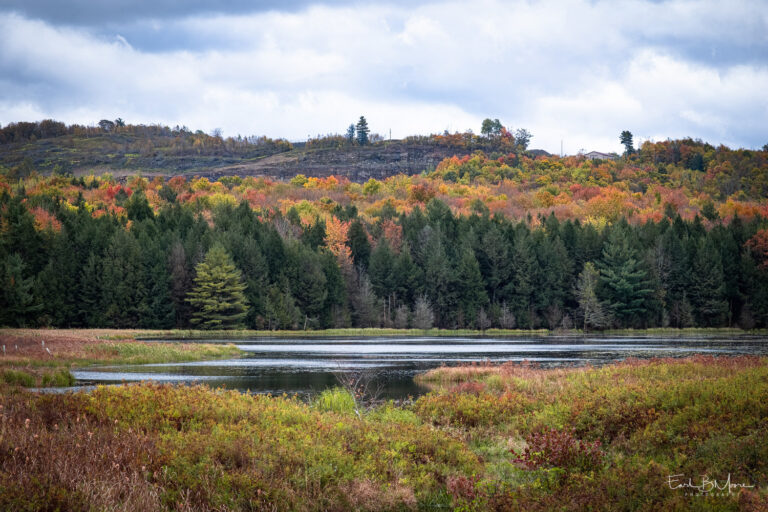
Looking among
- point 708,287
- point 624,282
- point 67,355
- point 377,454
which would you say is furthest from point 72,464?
point 708,287

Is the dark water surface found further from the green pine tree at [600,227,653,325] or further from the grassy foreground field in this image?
the green pine tree at [600,227,653,325]

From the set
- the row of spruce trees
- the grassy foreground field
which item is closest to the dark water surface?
the grassy foreground field

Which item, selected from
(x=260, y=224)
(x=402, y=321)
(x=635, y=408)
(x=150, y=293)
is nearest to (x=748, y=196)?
(x=402, y=321)

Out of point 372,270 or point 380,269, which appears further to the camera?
point 372,270

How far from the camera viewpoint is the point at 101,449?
13.2 meters

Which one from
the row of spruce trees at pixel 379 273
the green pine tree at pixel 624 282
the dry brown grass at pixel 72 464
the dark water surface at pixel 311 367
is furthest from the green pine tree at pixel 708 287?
the dry brown grass at pixel 72 464

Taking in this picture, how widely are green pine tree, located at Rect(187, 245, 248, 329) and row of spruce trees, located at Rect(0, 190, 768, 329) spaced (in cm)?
25

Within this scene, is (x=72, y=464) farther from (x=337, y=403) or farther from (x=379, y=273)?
(x=379, y=273)

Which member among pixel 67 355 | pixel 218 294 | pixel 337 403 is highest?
pixel 218 294

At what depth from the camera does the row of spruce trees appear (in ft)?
305

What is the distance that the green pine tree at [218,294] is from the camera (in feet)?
310

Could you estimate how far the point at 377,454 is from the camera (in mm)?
14836

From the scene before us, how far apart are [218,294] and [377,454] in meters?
84.5

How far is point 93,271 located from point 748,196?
571 ft
